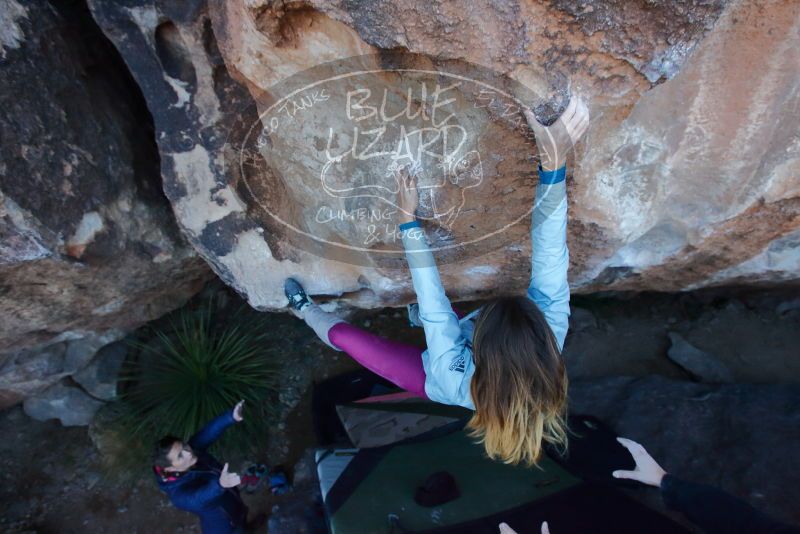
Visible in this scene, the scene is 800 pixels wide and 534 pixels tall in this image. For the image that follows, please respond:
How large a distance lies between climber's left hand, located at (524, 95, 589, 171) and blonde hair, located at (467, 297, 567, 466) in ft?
1.24

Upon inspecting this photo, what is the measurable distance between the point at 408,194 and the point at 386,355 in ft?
1.98

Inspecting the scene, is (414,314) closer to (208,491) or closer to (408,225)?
(408,225)

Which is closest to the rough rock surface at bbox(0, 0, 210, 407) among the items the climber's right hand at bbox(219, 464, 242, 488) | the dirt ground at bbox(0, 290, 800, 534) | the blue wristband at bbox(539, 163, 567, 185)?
the climber's right hand at bbox(219, 464, 242, 488)

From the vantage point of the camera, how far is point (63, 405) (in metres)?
2.99

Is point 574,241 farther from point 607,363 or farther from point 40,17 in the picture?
point 40,17

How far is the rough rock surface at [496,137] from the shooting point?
118 cm

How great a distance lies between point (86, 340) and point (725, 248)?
297cm

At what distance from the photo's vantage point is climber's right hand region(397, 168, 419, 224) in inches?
60.3

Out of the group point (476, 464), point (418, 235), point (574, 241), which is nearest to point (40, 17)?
point (418, 235)

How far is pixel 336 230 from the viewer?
71.2 inches

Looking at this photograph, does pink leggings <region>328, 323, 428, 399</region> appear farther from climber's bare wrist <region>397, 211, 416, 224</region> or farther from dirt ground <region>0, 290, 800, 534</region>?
dirt ground <region>0, 290, 800, 534</region>

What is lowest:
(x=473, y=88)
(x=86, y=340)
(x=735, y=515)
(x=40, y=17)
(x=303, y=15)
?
(x=735, y=515)

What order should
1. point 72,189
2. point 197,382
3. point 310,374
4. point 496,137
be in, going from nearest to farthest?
1. point 496,137
2. point 72,189
3. point 197,382
4. point 310,374

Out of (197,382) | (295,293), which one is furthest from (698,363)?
(197,382)
